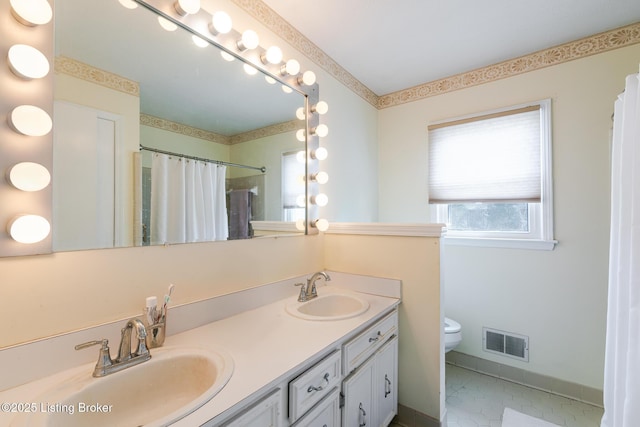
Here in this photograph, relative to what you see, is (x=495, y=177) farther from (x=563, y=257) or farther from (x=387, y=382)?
(x=387, y=382)

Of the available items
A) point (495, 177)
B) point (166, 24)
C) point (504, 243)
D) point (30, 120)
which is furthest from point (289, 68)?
point (504, 243)

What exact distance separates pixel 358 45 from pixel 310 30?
344 millimetres

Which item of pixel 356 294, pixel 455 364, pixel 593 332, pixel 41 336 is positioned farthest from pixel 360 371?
pixel 593 332

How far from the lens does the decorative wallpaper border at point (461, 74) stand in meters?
1.53

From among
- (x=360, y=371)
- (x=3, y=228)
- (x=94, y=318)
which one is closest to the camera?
(x=3, y=228)

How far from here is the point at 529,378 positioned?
1.87 metres

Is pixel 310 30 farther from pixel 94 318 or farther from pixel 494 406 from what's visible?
pixel 494 406

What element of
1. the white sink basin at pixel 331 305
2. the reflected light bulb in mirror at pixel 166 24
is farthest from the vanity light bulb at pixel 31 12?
the white sink basin at pixel 331 305

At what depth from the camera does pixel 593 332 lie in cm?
168

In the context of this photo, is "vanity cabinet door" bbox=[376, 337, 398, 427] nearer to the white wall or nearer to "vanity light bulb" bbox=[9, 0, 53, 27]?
the white wall

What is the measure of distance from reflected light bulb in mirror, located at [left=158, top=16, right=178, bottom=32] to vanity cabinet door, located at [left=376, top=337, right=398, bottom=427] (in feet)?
5.48

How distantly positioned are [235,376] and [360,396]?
0.67 metres

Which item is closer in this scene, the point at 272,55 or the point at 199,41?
the point at 199,41

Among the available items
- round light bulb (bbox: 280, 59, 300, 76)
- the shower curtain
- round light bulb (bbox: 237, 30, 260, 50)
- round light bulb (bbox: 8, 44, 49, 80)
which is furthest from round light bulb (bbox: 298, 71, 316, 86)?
round light bulb (bbox: 8, 44, 49, 80)
